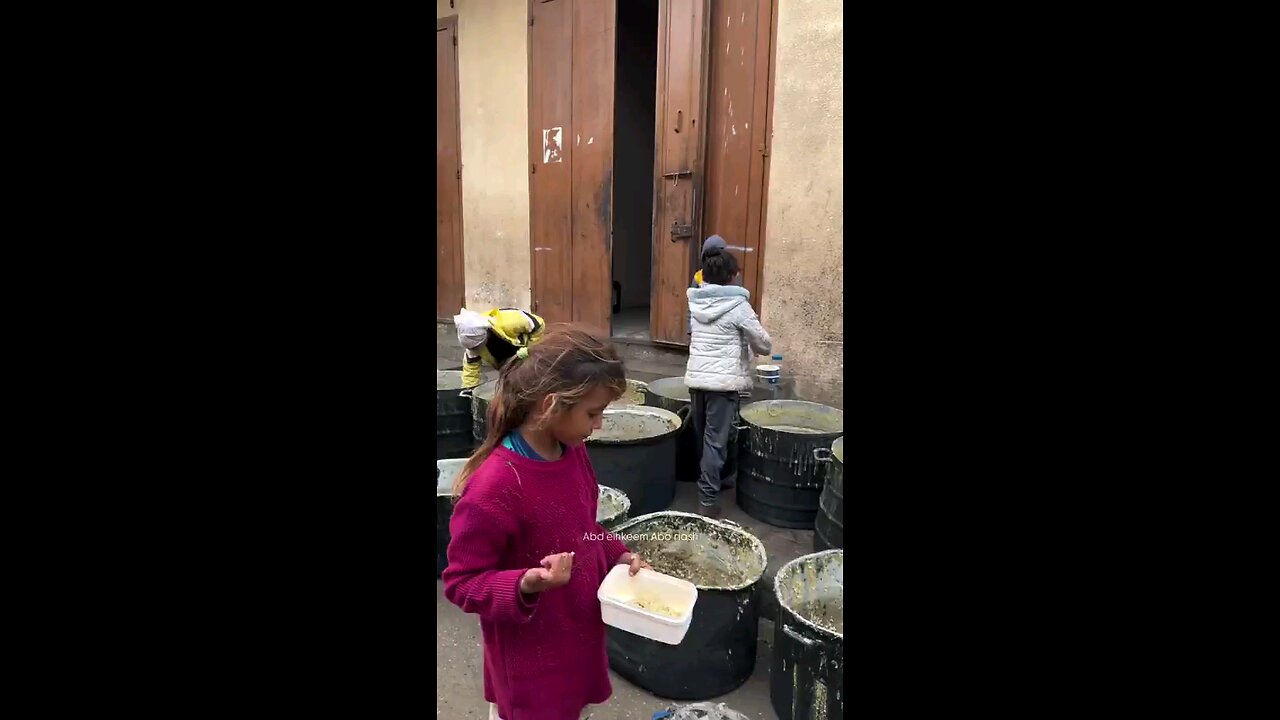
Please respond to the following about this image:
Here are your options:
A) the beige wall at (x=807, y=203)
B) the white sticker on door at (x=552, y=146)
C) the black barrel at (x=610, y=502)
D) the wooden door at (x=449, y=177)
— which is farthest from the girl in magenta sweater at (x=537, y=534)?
the wooden door at (x=449, y=177)

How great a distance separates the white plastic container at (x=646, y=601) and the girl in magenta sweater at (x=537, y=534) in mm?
53

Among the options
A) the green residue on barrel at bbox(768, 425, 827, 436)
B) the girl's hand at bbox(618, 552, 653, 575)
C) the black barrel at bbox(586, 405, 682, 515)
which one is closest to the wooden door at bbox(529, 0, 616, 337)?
the black barrel at bbox(586, 405, 682, 515)

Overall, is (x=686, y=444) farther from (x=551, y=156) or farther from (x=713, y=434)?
(x=551, y=156)

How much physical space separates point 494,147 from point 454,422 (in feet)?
Answer: 11.0

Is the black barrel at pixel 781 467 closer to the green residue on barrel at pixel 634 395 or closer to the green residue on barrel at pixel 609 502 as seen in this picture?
the green residue on barrel at pixel 634 395

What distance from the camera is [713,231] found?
211 inches

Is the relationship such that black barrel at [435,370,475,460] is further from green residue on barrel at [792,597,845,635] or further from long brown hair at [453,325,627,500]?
long brown hair at [453,325,627,500]

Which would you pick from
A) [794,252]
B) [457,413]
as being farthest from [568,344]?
[794,252]

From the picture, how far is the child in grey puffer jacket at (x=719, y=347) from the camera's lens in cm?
374

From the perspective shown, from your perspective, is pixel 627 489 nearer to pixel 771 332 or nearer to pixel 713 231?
pixel 771 332

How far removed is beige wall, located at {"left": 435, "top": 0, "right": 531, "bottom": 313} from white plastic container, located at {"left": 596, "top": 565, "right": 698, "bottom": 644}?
530 centimetres

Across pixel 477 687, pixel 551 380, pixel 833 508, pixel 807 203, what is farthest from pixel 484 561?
pixel 807 203

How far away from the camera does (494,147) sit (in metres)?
6.70

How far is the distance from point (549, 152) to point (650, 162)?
3098mm
